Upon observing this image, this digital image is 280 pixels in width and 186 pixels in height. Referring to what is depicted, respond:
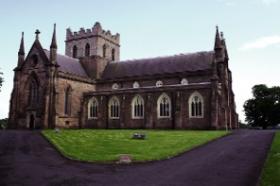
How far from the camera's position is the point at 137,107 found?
48062mm

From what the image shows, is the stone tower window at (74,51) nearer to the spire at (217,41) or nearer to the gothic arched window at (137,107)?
the gothic arched window at (137,107)

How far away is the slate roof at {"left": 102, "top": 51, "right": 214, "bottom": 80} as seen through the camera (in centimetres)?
5048

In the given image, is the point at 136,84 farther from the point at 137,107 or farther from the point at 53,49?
the point at 53,49

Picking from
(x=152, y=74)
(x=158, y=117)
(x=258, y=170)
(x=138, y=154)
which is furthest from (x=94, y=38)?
(x=258, y=170)

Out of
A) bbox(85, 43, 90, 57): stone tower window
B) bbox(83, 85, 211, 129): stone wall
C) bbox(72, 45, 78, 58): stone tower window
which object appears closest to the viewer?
bbox(83, 85, 211, 129): stone wall

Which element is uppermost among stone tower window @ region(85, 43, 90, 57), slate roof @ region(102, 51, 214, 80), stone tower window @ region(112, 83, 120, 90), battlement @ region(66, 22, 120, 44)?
battlement @ region(66, 22, 120, 44)

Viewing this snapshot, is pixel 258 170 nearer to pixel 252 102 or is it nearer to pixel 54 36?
pixel 54 36

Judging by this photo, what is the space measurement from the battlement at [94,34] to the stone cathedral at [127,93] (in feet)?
23.6

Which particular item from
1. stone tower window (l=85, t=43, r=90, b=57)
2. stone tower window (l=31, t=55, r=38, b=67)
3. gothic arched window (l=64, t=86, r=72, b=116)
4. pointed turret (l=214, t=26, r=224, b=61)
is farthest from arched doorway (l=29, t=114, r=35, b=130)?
pointed turret (l=214, t=26, r=224, b=61)

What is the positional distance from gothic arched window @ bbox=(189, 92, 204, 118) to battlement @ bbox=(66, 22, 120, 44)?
28.8 metres

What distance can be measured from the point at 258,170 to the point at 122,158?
24.1 ft

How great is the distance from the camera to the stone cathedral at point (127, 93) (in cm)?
4347

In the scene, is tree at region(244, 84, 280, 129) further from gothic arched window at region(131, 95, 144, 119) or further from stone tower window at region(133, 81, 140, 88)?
gothic arched window at region(131, 95, 144, 119)

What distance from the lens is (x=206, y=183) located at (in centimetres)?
1156
